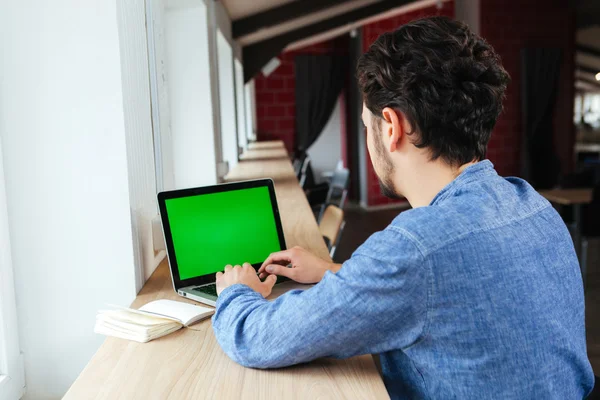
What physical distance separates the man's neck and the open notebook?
0.61 m

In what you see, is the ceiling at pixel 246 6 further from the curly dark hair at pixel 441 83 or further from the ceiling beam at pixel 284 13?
the curly dark hair at pixel 441 83

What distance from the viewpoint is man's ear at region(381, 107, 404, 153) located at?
3.95 ft

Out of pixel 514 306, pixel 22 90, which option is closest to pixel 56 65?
pixel 22 90

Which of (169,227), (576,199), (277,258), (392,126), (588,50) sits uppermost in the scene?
(588,50)

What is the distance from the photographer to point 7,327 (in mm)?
1597

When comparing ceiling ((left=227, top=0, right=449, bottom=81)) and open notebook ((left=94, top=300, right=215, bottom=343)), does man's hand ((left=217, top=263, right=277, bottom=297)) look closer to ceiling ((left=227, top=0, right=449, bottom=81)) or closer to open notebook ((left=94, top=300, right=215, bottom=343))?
open notebook ((left=94, top=300, right=215, bottom=343))

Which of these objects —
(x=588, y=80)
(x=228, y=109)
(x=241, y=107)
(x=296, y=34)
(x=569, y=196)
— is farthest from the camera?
(x=588, y=80)

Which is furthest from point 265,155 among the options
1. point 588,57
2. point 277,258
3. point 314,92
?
point 588,57

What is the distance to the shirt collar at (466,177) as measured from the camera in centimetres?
116

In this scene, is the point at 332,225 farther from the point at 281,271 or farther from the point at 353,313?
the point at 353,313

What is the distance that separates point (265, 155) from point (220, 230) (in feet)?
15.4

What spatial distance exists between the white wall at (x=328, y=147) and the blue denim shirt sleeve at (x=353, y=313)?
8.87m

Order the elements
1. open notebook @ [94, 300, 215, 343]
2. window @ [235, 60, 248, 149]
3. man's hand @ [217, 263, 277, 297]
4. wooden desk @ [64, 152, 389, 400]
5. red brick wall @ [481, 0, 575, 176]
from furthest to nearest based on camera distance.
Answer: red brick wall @ [481, 0, 575, 176] → window @ [235, 60, 248, 149] → man's hand @ [217, 263, 277, 297] → open notebook @ [94, 300, 215, 343] → wooden desk @ [64, 152, 389, 400]

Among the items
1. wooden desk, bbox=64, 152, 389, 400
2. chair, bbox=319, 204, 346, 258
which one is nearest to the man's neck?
wooden desk, bbox=64, 152, 389, 400
